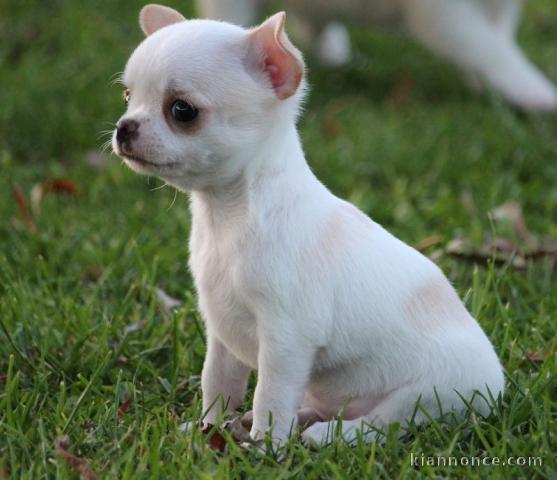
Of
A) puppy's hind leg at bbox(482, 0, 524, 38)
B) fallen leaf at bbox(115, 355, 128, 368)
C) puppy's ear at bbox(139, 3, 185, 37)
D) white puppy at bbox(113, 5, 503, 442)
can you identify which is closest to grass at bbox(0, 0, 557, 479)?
fallen leaf at bbox(115, 355, 128, 368)

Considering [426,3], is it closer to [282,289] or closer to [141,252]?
[141,252]

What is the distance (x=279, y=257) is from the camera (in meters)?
2.33

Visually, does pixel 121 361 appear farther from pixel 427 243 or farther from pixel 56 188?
pixel 56 188

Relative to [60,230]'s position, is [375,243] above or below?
above

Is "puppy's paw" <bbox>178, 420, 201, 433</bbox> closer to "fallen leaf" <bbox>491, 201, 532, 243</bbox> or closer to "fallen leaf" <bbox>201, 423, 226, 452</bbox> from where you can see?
"fallen leaf" <bbox>201, 423, 226, 452</bbox>

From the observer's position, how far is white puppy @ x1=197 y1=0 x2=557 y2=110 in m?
5.92

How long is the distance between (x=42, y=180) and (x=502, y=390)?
279 cm

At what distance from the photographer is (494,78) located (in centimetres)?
599

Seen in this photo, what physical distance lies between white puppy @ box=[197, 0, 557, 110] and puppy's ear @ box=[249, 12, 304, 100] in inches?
146

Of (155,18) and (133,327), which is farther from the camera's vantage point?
(133,327)

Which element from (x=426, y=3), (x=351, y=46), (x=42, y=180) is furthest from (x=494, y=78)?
(x=42, y=180)

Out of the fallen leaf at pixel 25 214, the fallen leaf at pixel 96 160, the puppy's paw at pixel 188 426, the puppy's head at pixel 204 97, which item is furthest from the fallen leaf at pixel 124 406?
the fallen leaf at pixel 96 160

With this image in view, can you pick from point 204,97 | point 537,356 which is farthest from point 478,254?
point 204,97

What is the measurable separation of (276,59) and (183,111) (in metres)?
0.25
